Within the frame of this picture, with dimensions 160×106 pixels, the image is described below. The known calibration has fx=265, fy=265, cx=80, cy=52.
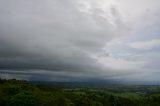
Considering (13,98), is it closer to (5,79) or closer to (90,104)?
(90,104)

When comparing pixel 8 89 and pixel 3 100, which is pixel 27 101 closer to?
pixel 3 100

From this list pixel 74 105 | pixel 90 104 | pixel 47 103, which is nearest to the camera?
pixel 47 103

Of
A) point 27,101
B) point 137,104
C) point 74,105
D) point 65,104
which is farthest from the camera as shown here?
point 137,104

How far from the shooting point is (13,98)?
343 ft

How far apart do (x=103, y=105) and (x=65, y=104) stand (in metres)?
49.9

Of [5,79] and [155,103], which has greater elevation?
[5,79]

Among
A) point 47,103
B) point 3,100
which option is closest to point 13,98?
point 3,100

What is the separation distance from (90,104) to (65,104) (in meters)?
33.0

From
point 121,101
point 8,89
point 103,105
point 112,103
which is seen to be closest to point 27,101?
point 8,89

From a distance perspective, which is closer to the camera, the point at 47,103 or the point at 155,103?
the point at 47,103

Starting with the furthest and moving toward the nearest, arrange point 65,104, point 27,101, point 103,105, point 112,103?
point 112,103 < point 103,105 < point 65,104 < point 27,101

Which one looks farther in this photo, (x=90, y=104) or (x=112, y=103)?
(x=112, y=103)

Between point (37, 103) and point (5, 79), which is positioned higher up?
point (5, 79)

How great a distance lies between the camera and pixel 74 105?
140 m
